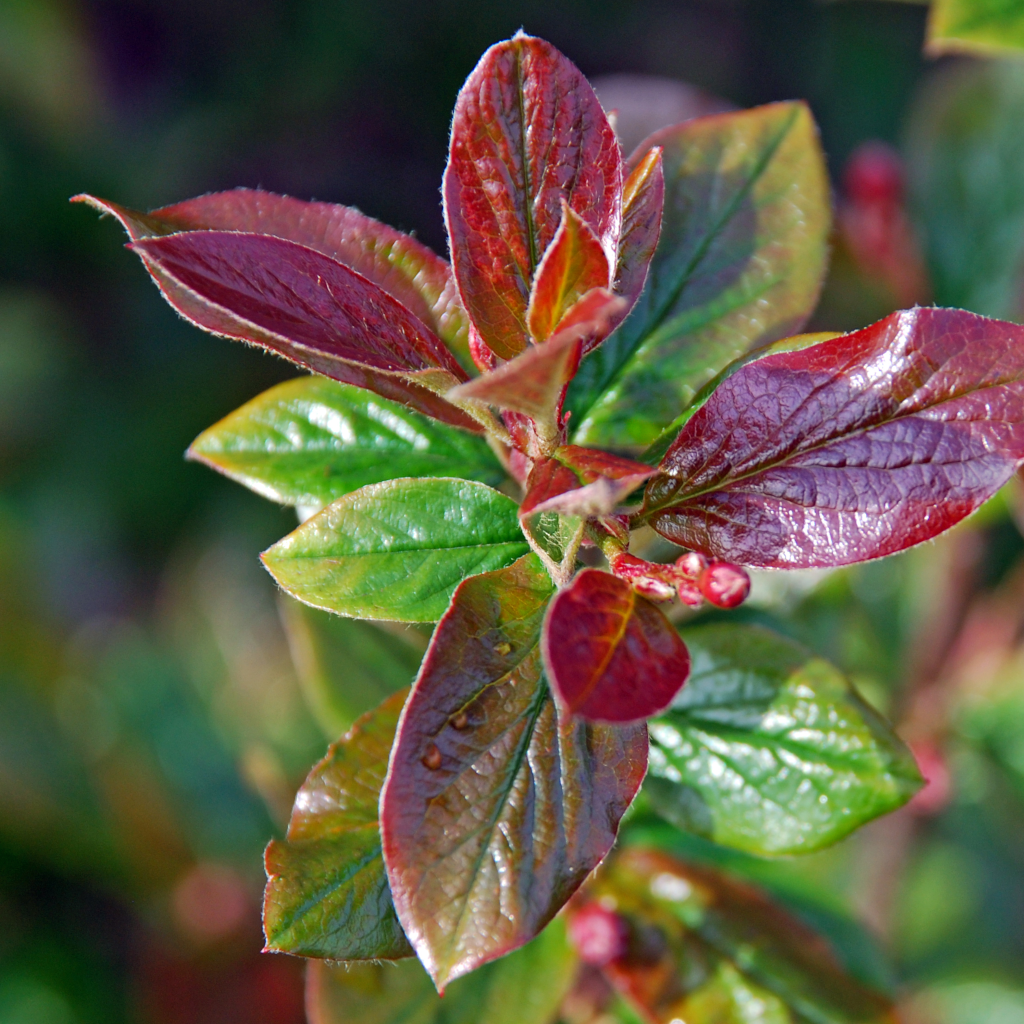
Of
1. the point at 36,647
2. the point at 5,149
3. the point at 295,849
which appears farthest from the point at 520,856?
the point at 5,149

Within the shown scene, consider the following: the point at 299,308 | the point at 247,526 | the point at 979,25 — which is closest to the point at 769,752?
the point at 299,308

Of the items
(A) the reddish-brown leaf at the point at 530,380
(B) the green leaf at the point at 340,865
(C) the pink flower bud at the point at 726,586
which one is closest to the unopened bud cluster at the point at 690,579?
(C) the pink flower bud at the point at 726,586

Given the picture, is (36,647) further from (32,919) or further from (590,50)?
(590,50)

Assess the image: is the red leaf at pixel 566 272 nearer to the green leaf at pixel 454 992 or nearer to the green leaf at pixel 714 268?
the green leaf at pixel 714 268

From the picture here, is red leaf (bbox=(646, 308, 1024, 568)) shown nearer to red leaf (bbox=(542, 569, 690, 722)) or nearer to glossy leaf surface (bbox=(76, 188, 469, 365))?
red leaf (bbox=(542, 569, 690, 722))

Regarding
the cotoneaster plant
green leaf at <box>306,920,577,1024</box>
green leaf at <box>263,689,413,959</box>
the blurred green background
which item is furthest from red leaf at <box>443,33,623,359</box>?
green leaf at <box>306,920,577,1024</box>

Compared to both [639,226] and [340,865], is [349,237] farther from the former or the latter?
[340,865]
